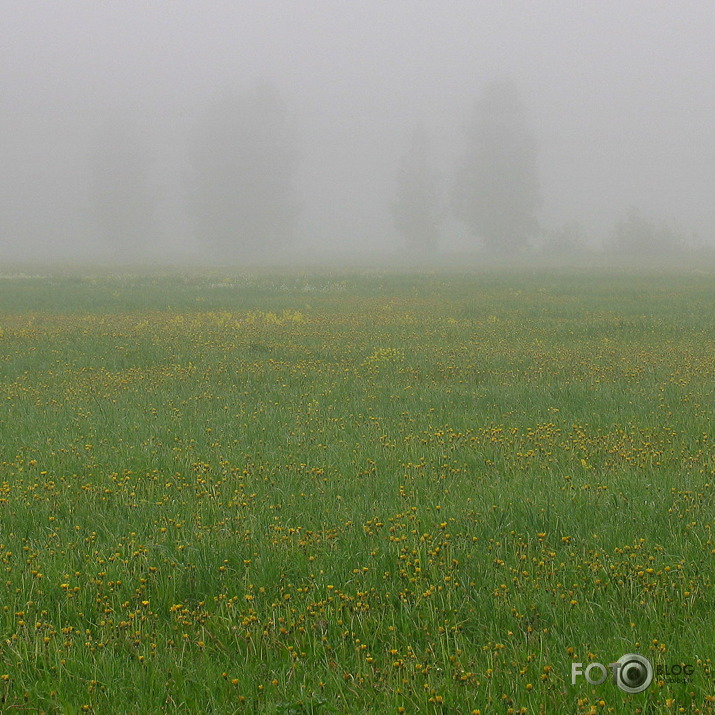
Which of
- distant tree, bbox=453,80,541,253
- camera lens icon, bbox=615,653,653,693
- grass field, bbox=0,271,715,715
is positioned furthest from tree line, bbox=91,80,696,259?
camera lens icon, bbox=615,653,653,693

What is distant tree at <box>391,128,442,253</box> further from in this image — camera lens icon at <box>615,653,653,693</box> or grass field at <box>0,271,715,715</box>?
camera lens icon at <box>615,653,653,693</box>

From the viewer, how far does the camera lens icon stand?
3273 mm

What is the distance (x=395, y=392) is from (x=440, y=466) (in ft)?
11.4

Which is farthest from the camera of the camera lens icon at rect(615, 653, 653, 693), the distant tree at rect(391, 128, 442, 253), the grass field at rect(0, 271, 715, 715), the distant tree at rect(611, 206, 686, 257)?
the distant tree at rect(391, 128, 442, 253)

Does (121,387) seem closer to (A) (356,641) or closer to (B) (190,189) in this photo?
(A) (356,641)

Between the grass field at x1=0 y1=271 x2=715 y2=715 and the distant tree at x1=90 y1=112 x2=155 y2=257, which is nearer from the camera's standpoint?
the grass field at x1=0 y1=271 x2=715 y2=715

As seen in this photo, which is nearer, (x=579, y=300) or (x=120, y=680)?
(x=120, y=680)

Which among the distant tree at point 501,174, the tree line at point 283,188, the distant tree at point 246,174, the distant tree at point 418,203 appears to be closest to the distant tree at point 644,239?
the tree line at point 283,188

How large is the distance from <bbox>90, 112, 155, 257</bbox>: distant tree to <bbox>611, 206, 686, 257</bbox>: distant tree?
48365 mm

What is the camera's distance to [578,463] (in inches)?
267

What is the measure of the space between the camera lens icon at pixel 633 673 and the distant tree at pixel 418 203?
226ft

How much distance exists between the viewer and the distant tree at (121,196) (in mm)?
75562

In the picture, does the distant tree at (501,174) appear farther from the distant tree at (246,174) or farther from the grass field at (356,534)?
the grass field at (356,534)

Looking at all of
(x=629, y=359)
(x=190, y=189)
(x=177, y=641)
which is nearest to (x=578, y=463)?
(x=177, y=641)
